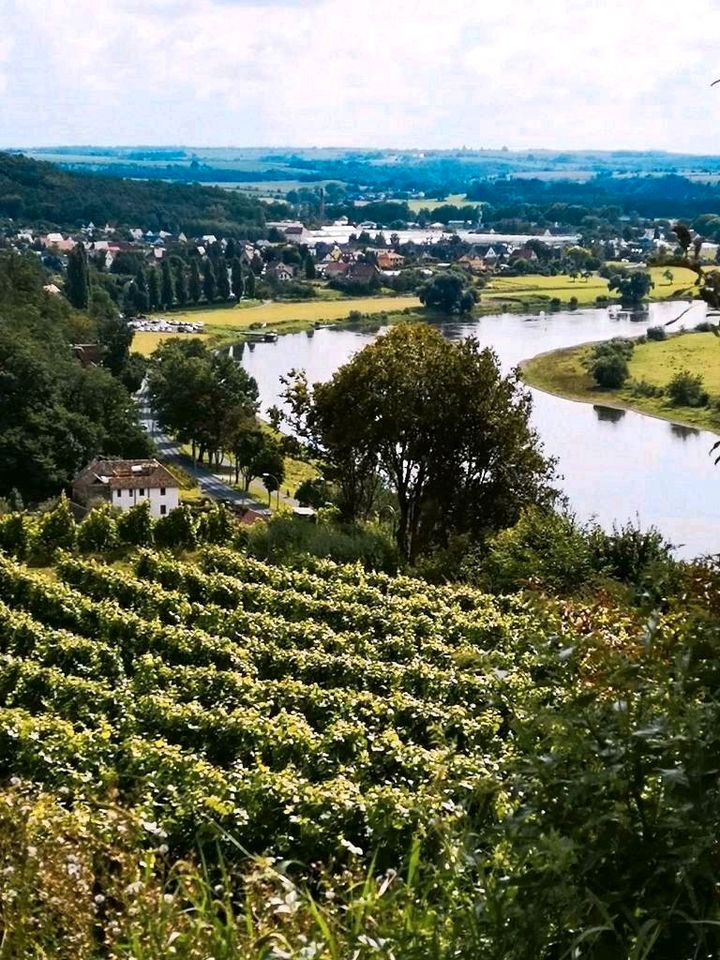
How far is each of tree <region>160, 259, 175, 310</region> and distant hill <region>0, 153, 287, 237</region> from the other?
42.9 metres

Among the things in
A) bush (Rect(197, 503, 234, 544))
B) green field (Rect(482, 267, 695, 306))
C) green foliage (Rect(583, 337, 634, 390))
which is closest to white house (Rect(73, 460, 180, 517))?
bush (Rect(197, 503, 234, 544))

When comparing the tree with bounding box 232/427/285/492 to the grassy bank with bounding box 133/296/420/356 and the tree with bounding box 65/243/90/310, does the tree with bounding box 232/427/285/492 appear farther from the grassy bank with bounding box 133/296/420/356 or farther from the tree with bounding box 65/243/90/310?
the tree with bounding box 65/243/90/310

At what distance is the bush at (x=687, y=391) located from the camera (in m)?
37.8

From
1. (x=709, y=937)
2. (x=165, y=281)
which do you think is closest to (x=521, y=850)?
(x=709, y=937)

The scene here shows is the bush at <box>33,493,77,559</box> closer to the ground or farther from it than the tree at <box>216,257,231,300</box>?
farther from it

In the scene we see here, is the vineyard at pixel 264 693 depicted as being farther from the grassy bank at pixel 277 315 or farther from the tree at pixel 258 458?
the grassy bank at pixel 277 315

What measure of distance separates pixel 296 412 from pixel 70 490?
1458 cm

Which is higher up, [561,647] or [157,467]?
[561,647]

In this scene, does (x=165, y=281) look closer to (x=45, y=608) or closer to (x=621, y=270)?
(x=621, y=270)

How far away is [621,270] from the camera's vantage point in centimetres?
7619

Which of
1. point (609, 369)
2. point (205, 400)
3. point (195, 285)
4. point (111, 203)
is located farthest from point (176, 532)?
point (111, 203)

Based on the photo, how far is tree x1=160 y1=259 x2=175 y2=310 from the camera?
67875 mm

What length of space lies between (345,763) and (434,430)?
748 cm

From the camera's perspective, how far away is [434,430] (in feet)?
45.4
